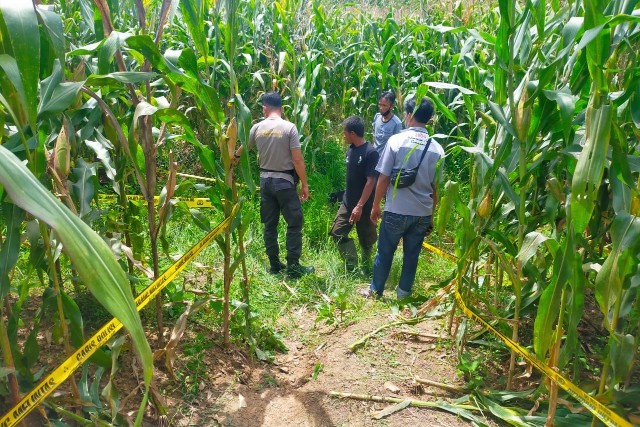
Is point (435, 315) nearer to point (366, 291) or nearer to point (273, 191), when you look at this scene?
point (366, 291)

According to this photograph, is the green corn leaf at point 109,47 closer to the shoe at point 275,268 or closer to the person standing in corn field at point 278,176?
the person standing in corn field at point 278,176

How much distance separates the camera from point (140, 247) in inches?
134

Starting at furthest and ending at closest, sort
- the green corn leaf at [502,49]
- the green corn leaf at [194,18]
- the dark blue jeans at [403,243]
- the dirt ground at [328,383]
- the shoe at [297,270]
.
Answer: the shoe at [297,270] → the dark blue jeans at [403,243] → the dirt ground at [328,383] → the green corn leaf at [194,18] → the green corn leaf at [502,49]

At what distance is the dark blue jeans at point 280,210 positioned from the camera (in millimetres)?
4898

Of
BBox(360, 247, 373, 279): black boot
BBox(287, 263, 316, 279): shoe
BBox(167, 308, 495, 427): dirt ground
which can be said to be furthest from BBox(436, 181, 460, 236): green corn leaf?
BBox(360, 247, 373, 279): black boot

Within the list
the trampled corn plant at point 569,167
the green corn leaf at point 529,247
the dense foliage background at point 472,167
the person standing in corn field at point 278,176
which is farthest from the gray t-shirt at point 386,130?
the green corn leaf at point 529,247

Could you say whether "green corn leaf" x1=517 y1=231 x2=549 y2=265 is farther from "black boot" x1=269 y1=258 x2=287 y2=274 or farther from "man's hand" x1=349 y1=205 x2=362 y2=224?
"black boot" x1=269 y1=258 x2=287 y2=274

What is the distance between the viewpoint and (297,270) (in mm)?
5098

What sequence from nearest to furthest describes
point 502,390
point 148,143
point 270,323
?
point 148,143, point 502,390, point 270,323

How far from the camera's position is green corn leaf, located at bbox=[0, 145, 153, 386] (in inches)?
32.5

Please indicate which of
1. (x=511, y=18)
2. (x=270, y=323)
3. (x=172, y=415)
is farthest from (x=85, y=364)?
(x=511, y=18)

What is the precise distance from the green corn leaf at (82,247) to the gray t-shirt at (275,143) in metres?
3.87

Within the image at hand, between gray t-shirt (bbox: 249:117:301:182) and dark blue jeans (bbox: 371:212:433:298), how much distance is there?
1122mm

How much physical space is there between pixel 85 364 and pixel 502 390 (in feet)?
7.67
